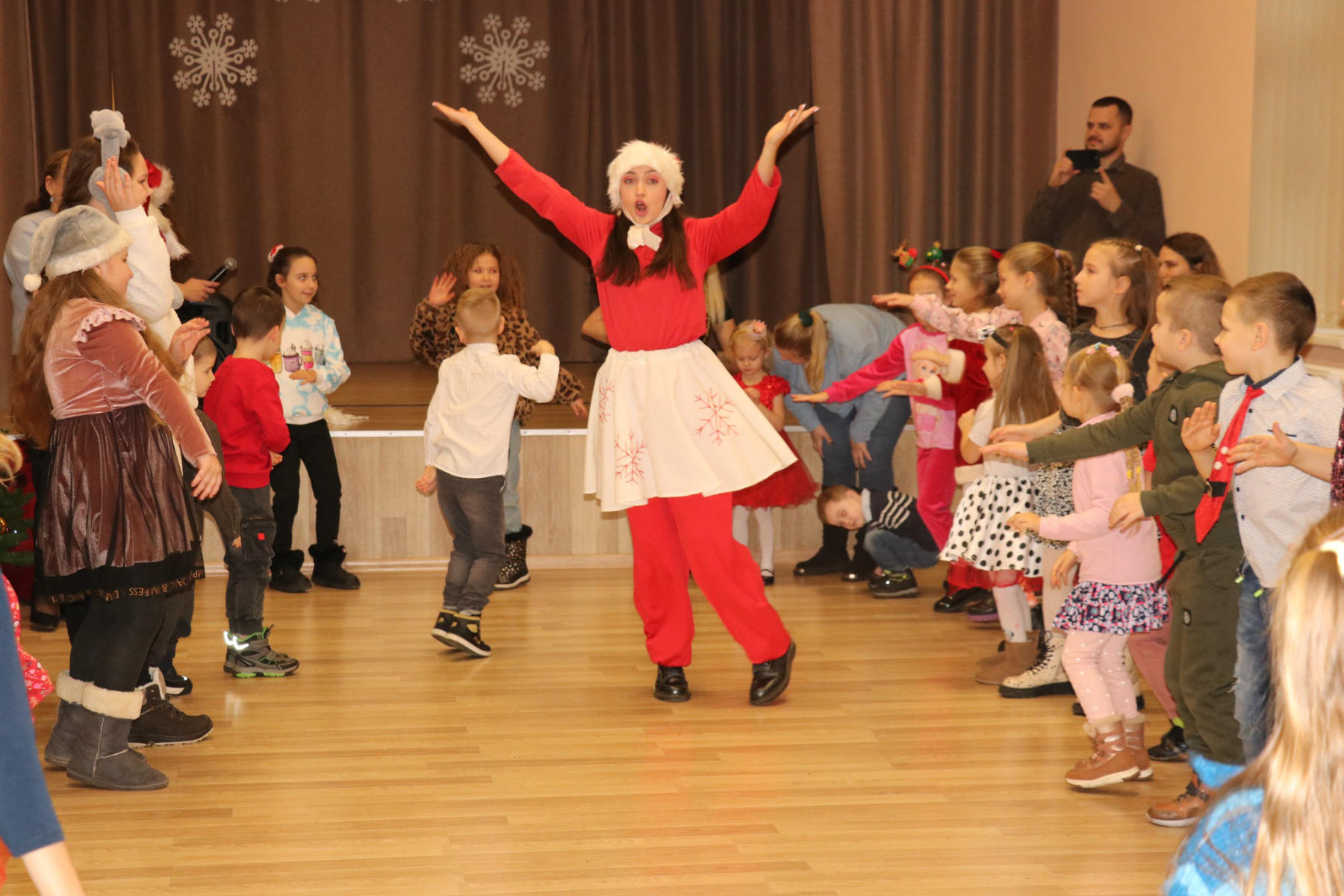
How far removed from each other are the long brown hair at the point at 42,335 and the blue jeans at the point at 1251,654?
235 cm

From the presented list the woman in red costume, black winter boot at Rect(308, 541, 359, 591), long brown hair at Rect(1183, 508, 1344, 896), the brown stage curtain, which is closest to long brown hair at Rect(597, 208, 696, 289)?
the woman in red costume

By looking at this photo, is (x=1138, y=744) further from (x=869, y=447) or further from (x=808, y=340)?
(x=808, y=340)

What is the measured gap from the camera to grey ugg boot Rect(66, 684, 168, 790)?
304 cm

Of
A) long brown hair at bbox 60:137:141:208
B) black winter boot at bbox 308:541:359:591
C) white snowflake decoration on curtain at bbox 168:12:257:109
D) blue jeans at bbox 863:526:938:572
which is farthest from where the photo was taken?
white snowflake decoration on curtain at bbox 168:12:257:109

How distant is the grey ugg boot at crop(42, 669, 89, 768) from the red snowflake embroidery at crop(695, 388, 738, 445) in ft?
5.32

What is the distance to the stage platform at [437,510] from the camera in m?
5.44

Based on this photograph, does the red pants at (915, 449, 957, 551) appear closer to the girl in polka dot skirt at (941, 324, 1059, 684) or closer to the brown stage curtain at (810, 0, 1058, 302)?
the girl in polka dot skirt at (941, 324, 1059, 684)

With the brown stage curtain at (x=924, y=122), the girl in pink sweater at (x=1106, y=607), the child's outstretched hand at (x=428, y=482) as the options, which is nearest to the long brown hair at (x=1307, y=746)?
the girl in pink sweater at (x=1106, y=607)

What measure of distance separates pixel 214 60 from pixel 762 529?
182 inches

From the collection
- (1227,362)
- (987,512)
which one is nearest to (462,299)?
(987,512)

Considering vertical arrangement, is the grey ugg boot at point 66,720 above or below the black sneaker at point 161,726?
above

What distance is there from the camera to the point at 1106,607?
3.11 meters

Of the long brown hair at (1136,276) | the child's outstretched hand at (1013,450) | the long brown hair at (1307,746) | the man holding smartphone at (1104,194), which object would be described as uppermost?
the man holding smartphone at (1104,194)

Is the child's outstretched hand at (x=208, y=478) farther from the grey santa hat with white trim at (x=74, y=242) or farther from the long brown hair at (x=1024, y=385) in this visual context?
the long brown hair at (x=1024, y=385)
